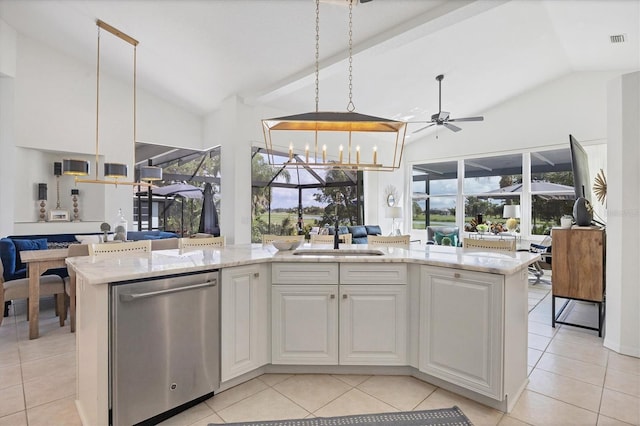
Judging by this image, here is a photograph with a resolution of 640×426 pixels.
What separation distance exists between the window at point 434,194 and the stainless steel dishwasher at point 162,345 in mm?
7516

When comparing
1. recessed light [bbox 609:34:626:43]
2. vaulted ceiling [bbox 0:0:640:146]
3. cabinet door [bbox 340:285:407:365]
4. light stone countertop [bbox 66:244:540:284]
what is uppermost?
recessed light [bbox 609:34:626:43]

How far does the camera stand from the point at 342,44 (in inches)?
159

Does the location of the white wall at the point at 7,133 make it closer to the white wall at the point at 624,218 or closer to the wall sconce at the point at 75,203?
the wall sconce at the point at 75,203

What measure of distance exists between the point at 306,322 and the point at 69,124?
17.9ft

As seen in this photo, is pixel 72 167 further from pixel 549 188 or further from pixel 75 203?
pixel 549 188

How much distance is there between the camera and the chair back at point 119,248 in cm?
266

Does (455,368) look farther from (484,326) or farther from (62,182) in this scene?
(62,182)

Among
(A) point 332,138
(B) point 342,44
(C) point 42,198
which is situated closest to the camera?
(B) point 342,44

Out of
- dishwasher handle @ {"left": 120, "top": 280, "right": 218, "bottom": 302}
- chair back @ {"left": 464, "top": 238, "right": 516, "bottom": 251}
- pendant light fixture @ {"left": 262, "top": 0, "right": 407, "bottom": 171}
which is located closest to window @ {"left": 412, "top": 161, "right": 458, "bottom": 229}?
pendant light fixture @ {"left": 262, "top": 0, "right": 407, "bottom": 171}

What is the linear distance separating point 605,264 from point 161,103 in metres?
7.13

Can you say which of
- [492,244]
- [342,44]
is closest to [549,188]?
[492,244]

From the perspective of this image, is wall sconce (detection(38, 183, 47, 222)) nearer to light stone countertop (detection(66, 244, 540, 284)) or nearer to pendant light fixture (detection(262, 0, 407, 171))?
pendant light fixture (detection(262, 0, 407, 171))

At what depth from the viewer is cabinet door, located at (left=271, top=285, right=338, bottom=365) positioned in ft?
7.92

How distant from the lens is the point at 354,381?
2398 mm
